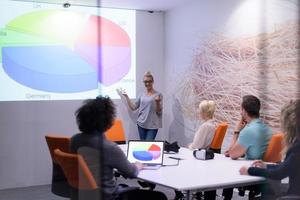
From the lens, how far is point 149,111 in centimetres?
544

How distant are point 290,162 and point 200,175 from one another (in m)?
0.57

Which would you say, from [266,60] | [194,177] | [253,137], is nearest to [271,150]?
[253,137]

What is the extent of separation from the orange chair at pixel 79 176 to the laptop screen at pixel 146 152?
1.72ft

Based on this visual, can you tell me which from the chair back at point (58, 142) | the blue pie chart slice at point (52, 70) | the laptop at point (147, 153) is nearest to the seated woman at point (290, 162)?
the laptop at point (147, 153)

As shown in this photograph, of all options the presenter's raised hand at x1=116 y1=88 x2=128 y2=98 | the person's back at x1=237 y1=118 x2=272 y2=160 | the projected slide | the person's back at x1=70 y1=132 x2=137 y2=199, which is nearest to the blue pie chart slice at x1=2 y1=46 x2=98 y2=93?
the projected slide

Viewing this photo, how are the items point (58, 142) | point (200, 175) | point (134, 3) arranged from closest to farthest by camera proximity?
point (200, 175), point (58, 142), point (134, 3)

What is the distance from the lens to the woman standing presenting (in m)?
5.46

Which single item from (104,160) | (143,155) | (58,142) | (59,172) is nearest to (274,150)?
(143,155)

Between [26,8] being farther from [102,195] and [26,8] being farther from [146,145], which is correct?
[102,195]

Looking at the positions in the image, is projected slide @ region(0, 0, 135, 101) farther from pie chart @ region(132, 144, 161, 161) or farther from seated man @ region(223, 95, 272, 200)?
seated man @ region(223, 95, 272, 200)

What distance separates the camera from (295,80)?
374cm

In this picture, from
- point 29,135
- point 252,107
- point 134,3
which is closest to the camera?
point 252,107

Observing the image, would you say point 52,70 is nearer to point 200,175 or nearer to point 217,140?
point 217,140

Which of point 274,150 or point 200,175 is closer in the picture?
point 200,175
